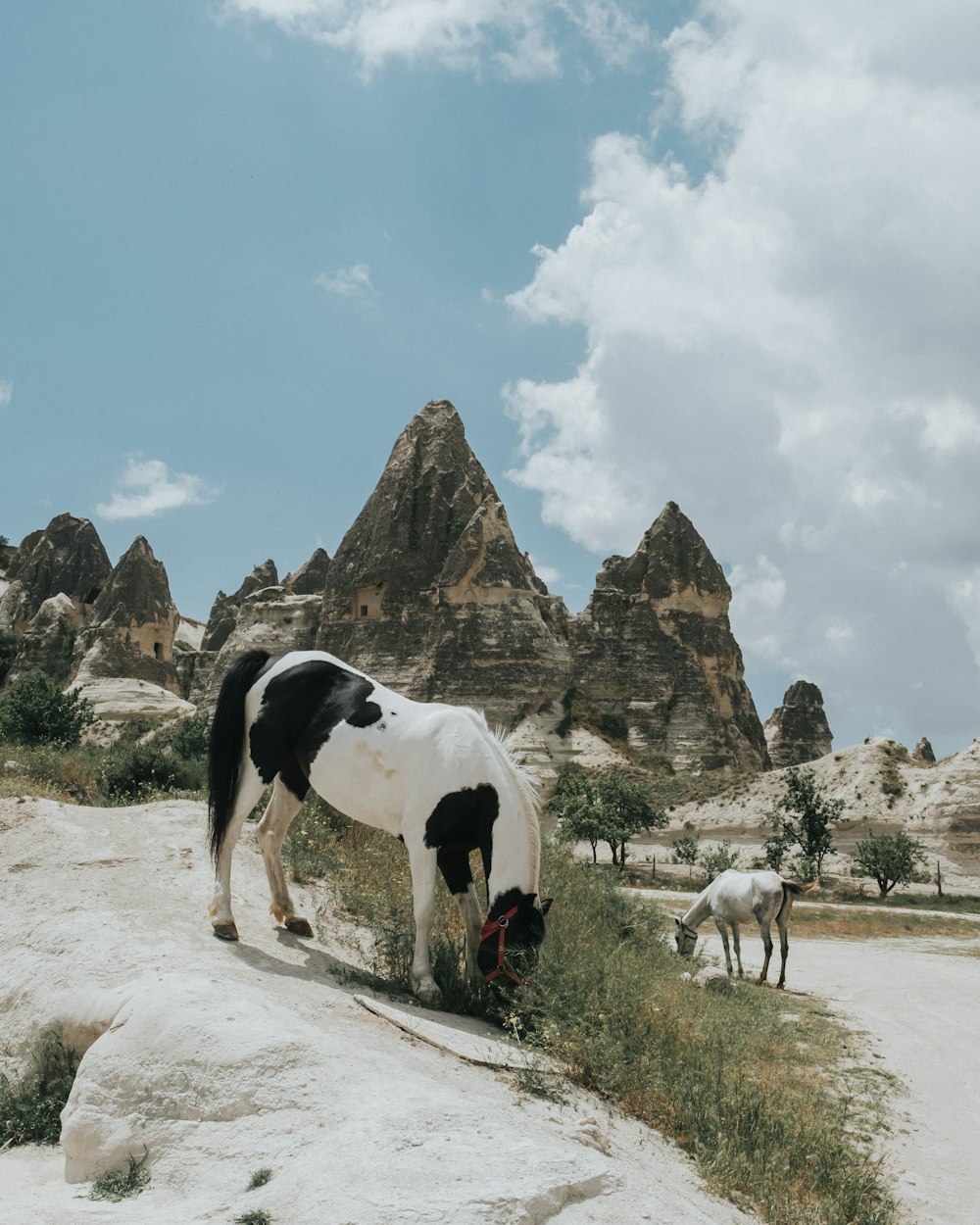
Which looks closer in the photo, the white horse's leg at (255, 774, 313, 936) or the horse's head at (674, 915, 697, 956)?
the white horse's leg at (255, 774, 313, 936)

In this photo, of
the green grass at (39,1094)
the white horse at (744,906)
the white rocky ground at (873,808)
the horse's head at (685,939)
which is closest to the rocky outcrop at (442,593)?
the white rocky ground at (873,808)

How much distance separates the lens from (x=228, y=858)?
7645mm

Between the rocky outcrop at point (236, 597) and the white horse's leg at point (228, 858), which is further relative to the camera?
the rocky outcrop at point (236, 597)

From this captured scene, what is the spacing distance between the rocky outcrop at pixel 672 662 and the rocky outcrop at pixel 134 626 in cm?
3263

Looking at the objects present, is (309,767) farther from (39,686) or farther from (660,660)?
(660,660)

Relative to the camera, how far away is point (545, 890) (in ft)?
32.8

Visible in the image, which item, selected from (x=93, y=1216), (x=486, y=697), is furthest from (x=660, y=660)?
(x=93, y=1216)

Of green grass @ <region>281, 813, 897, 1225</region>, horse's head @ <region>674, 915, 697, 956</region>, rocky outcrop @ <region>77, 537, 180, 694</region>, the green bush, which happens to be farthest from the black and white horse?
rocky outcrop @ <region>77, 537, 180, 694</region>

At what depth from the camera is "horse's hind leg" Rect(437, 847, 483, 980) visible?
23.3 ft

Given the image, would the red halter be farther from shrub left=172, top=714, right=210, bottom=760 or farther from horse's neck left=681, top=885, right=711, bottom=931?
shrub left=172, top=714, right=210, bottom=760

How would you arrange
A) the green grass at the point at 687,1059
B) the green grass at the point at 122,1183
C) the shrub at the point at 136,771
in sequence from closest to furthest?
the green grass at the point at 122,1183 → the green grass at the point at 687,1059 → the shrub at the point at 136,771

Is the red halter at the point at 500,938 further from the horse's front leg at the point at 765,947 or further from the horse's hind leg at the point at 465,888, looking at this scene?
the horse's front leg at the point at 765,947

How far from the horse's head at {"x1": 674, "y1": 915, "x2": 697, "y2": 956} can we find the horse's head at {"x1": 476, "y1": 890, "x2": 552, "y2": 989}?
27.1ft

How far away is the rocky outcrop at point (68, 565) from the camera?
285 ft
